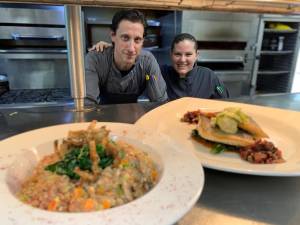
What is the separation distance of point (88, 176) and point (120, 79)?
4.57ft

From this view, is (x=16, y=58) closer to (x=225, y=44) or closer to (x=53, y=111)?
(x=53, y=111)

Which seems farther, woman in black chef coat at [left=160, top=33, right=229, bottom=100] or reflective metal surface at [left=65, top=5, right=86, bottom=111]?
woman in black chef coat at [left=160, top=33, right=229, bottom=100]

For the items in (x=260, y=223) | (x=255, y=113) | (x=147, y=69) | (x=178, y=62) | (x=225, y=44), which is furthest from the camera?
(x=225, y=44)

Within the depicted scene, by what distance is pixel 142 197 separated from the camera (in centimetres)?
40

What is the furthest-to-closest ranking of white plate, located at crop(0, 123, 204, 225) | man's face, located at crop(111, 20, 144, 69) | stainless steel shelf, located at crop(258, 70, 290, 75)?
1. stainless steel shelf, located at crop(258, 70, 290, 75)
2. man's face, located at crop(111, 20, 144, 69)
3. white plate, located at crop(0, 123, 204, 225)

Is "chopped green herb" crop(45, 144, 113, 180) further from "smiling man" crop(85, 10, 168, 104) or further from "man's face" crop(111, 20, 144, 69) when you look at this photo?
"man's face" crop(111, 20, 144, 69)

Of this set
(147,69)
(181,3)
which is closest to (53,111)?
(181,3)

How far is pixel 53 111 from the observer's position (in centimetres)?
103

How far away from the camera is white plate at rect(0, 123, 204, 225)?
35 centimetres

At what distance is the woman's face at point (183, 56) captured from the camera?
6.56ft

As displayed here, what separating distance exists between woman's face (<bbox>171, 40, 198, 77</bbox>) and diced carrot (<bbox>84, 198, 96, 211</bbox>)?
1.74 meters

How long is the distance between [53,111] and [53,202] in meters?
0.69

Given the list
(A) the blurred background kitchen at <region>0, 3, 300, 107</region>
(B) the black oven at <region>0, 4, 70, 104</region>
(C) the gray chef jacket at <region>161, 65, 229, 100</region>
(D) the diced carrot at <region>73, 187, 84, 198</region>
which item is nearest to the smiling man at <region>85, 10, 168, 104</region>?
(C) the gray chef jacket at <region>161, 65, 229, 100</region>

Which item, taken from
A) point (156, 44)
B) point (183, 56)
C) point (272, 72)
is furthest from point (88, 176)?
point (272, 72)
